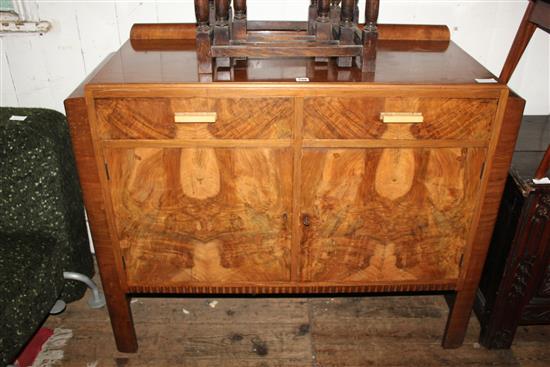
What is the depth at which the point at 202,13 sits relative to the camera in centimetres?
147

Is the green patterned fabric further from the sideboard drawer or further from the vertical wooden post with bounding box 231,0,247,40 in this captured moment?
the vertical wooden post with bounding box 231,0,247,40

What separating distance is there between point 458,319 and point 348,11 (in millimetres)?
1144

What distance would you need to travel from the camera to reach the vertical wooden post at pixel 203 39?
4.81ft

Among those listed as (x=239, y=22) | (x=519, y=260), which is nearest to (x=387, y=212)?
(x=519, y=260)

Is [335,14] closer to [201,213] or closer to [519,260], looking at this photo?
[201,213]

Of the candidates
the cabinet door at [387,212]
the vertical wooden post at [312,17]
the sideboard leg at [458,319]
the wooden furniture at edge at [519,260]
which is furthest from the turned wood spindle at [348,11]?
the sideboard leg at [458,319]

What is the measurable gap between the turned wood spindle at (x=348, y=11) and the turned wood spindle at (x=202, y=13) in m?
0.43

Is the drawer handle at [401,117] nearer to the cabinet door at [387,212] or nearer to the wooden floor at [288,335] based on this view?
the cabinet door at [387,212]

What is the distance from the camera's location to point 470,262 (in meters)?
1.67

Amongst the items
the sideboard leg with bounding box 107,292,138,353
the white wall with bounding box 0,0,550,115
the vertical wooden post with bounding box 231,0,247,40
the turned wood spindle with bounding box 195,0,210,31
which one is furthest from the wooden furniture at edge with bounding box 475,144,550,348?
the sideboard leg with bounding box 107,292,138,353

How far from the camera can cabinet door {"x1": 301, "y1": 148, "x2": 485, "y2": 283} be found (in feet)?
4.87

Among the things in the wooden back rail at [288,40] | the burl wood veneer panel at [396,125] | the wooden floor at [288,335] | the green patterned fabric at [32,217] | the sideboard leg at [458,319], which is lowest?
the wooden floor at [288,335]

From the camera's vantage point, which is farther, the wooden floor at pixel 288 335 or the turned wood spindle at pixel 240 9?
the wooden floor at pixel 288 335

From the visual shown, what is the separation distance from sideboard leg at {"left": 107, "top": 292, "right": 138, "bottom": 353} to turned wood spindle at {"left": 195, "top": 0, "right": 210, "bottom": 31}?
3.05ft
